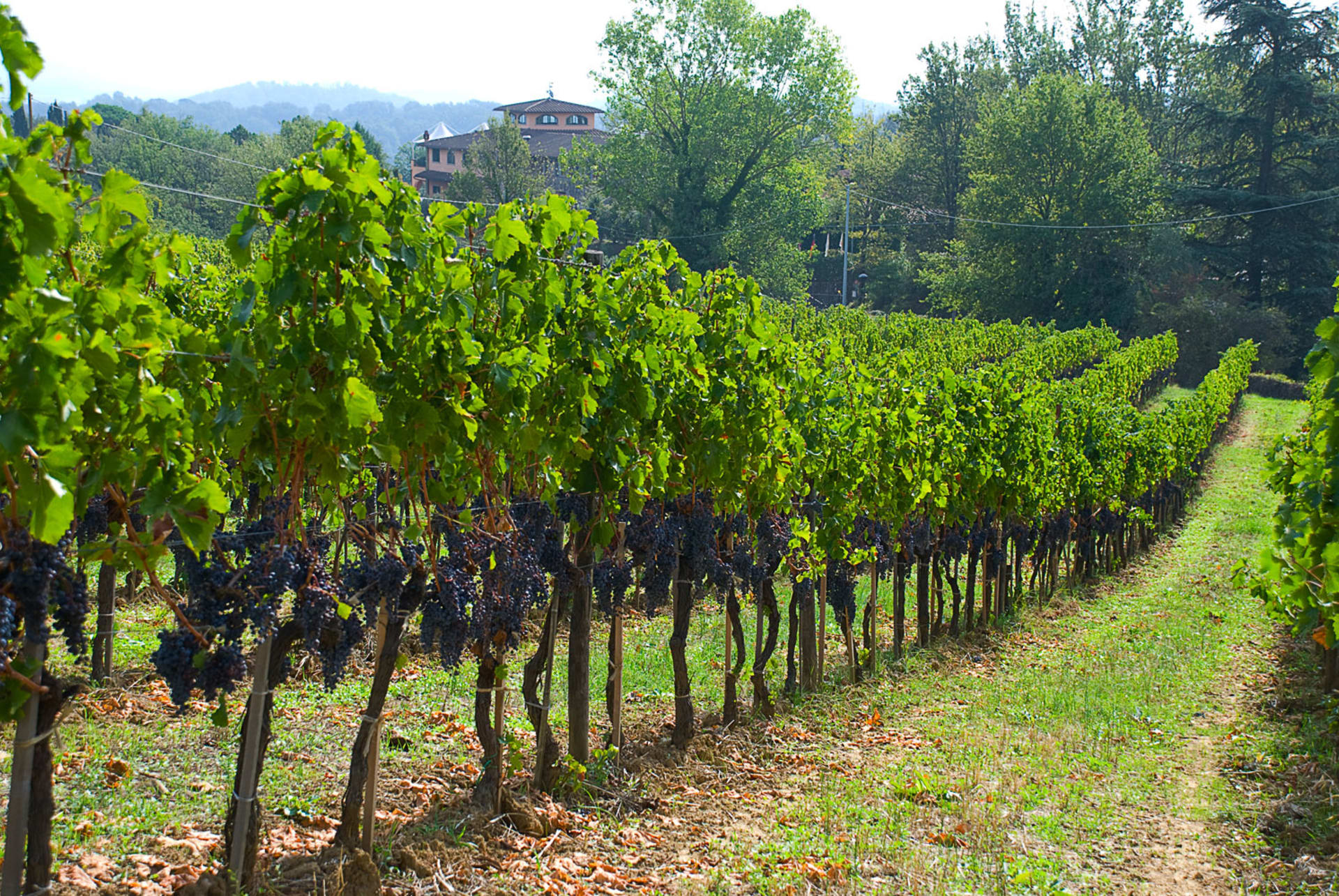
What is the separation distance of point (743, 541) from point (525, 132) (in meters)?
91.9

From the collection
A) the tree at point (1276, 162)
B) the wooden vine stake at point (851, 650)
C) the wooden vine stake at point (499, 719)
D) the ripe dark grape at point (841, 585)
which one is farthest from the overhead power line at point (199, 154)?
the tree at point (1276, 162)

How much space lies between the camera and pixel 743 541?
7.98 meters

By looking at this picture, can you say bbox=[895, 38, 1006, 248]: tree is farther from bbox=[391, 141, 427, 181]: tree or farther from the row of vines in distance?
the row of vines in distance

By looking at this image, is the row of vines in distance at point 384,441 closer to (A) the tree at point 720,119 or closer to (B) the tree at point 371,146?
(B) the tree at point 371,146

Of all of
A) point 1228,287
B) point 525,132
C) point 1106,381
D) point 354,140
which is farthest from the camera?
point 525,132

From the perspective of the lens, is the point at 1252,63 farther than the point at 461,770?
Yes

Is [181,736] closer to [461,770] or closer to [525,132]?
[461,770]

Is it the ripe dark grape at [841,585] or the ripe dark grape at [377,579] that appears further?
the ripe dark grape at [841,585]

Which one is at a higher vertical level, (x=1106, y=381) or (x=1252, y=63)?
(x=1252, y=63)

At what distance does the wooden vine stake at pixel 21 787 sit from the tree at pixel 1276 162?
52.2 metres

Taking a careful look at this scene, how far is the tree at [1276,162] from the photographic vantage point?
4662cm

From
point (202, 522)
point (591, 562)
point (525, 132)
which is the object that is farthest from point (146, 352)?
point (525, 132)

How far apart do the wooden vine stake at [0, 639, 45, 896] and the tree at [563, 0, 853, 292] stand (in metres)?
46.1

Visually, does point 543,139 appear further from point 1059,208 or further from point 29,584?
point 29,584
